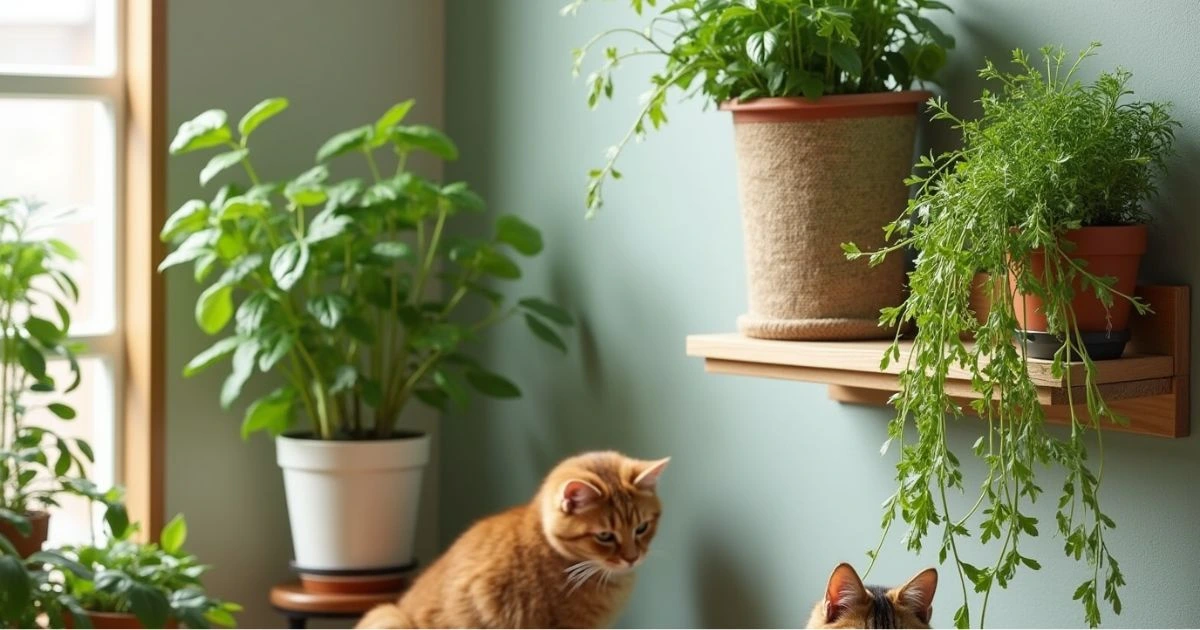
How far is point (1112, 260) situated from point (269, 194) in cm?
158

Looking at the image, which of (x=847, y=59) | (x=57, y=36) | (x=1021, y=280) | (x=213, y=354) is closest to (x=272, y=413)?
(x=213, y=354)

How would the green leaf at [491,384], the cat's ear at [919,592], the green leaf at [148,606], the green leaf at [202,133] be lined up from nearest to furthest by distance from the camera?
1. the cat's ear at [919,592]
2. the green leaf at [148,606]
3. the green leaf at [202,133]
4. the green leaf at [491,384]

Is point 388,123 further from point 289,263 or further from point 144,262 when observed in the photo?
point 144,262

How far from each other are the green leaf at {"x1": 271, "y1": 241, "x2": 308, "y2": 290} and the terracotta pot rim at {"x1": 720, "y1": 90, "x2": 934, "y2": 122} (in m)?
0.81

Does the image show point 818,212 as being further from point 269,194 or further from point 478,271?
point 269,194

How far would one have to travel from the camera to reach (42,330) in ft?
7.13

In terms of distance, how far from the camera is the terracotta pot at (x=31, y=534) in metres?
2.12

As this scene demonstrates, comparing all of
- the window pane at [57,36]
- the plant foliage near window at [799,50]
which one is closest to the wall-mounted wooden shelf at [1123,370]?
the plant foliage near window at [799,50]

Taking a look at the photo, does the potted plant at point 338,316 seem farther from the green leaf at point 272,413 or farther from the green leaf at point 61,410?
the green leaf at point 61,410

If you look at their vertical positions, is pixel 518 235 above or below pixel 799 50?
below

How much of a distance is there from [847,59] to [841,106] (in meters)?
0.06

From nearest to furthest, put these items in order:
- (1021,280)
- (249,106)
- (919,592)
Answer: (1021,280)
(919,592)
(249,106)

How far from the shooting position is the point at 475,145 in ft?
8.75

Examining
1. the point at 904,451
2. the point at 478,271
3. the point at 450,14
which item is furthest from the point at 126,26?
the point at 904,451
